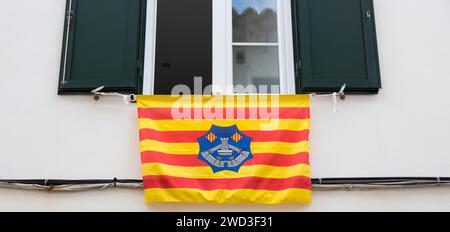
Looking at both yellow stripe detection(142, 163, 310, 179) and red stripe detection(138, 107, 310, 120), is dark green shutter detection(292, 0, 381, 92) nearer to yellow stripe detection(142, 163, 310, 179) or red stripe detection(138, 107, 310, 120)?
red stripe detection(138, 107, 310, 120)

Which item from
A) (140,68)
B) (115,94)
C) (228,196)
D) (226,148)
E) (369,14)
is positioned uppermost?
(369,14)

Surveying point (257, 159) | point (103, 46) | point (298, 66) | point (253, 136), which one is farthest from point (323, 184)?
point (103, 46)

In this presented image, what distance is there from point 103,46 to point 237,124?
4.34 ft

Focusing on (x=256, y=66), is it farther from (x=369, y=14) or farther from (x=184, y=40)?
(x=184, y=40)

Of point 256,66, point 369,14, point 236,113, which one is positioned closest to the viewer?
point 236,113

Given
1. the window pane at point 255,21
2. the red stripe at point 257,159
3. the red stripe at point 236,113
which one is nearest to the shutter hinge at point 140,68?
the red stripe at point 236,113

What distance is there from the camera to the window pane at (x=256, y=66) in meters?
4.25

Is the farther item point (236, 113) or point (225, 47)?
point (225, 47)

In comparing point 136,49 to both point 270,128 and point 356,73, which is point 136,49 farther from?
point 356,73

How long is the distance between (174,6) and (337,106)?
2.42 metres

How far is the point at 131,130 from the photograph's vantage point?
387cm

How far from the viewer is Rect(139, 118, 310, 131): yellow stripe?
379 cm

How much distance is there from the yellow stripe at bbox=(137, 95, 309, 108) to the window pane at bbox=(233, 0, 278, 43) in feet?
2.47
